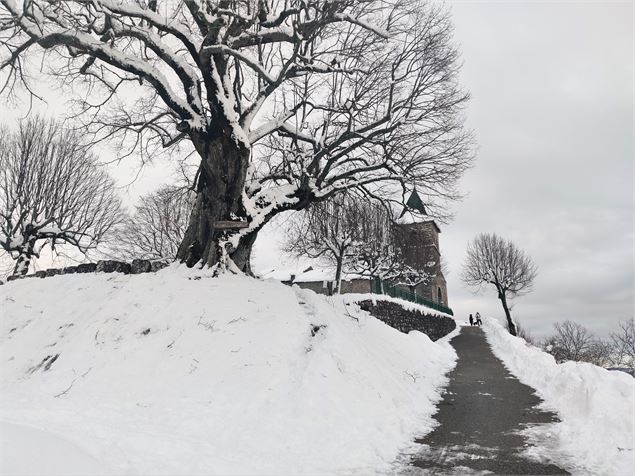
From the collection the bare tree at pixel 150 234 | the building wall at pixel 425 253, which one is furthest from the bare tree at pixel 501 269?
the bare tree at pixel 150 234

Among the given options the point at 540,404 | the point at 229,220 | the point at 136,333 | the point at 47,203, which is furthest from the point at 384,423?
the point at 47,203

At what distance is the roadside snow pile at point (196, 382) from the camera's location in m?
4.35

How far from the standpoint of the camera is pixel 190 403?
6039 mm

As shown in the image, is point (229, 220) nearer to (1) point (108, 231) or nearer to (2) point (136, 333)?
(2) point (136, 333)

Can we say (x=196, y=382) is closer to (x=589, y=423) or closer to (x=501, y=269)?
(x=589, y=423)

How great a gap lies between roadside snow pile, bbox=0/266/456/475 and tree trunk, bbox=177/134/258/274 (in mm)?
841

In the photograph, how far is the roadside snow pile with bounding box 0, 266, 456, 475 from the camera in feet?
14.3

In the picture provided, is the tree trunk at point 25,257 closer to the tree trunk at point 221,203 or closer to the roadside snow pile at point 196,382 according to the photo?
the roadside snow pile at point 196,382

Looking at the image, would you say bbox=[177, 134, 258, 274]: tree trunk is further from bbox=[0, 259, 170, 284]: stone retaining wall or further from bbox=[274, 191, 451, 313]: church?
bbox=[274, 191, 451, 313]: church

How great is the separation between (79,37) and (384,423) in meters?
9.91

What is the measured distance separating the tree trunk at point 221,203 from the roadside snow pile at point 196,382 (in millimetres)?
841

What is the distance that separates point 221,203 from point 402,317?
1280cm

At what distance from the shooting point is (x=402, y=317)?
20.6 meters

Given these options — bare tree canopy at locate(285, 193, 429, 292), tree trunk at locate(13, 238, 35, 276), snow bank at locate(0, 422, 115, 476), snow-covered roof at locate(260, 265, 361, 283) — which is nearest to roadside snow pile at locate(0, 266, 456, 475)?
snow bank at locate(0, 422, 115, 476)
